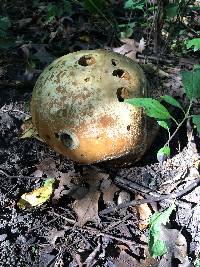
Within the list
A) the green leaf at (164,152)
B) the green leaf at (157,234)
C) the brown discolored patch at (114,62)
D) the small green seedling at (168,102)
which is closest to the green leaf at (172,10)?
the small green seedling at (168,102)

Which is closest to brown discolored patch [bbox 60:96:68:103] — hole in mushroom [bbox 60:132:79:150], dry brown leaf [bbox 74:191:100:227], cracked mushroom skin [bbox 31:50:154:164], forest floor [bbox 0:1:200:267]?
cracked mushroom skin [bbox 31:50:154:164]

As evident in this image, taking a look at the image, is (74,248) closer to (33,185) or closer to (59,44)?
(33,185)

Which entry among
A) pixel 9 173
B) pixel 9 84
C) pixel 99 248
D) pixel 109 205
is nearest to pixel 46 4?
pixel 9 84

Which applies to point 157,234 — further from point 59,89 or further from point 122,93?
point 59,89

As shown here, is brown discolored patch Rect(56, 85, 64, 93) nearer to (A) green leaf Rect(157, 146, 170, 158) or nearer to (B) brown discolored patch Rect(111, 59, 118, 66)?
(B) brown discolored patch Rect(111, 59, 118, 66)

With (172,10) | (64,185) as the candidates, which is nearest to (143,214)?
(64,185)
